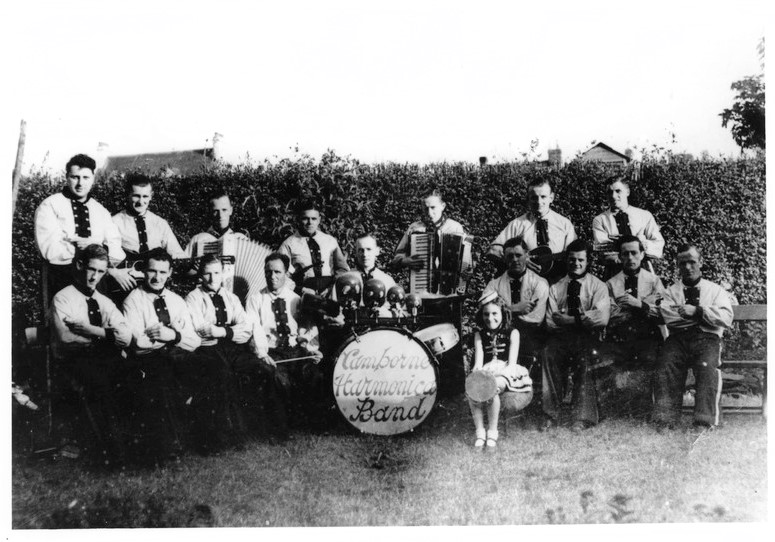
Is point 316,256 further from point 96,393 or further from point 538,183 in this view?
point 96,393

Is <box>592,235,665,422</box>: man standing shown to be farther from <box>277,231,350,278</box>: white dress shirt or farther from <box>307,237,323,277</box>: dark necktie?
<box>307,237,323,277</box>: dark necktie

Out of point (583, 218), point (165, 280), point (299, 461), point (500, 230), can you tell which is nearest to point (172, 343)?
point (165, 280)

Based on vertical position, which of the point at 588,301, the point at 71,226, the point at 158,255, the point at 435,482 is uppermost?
the point at 71,226

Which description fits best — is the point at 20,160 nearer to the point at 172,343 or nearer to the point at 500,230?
the point at 172,343

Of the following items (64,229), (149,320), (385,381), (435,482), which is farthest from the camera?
(64,229)

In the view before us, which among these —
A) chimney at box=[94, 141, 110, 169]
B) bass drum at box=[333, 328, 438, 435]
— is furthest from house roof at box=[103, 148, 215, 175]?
bass drum at box=[333, 328, 438, 435]

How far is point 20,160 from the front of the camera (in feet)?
19.0

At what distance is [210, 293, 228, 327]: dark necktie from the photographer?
5.62 metres

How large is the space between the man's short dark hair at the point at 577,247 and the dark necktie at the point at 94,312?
4.18 metres

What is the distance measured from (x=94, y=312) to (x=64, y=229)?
2.68 ft

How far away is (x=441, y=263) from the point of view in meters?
5.68

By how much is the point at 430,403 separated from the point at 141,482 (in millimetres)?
2559

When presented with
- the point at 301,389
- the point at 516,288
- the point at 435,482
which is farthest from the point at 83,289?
the point at 516,288

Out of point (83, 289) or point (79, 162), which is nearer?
point (83, 289)
